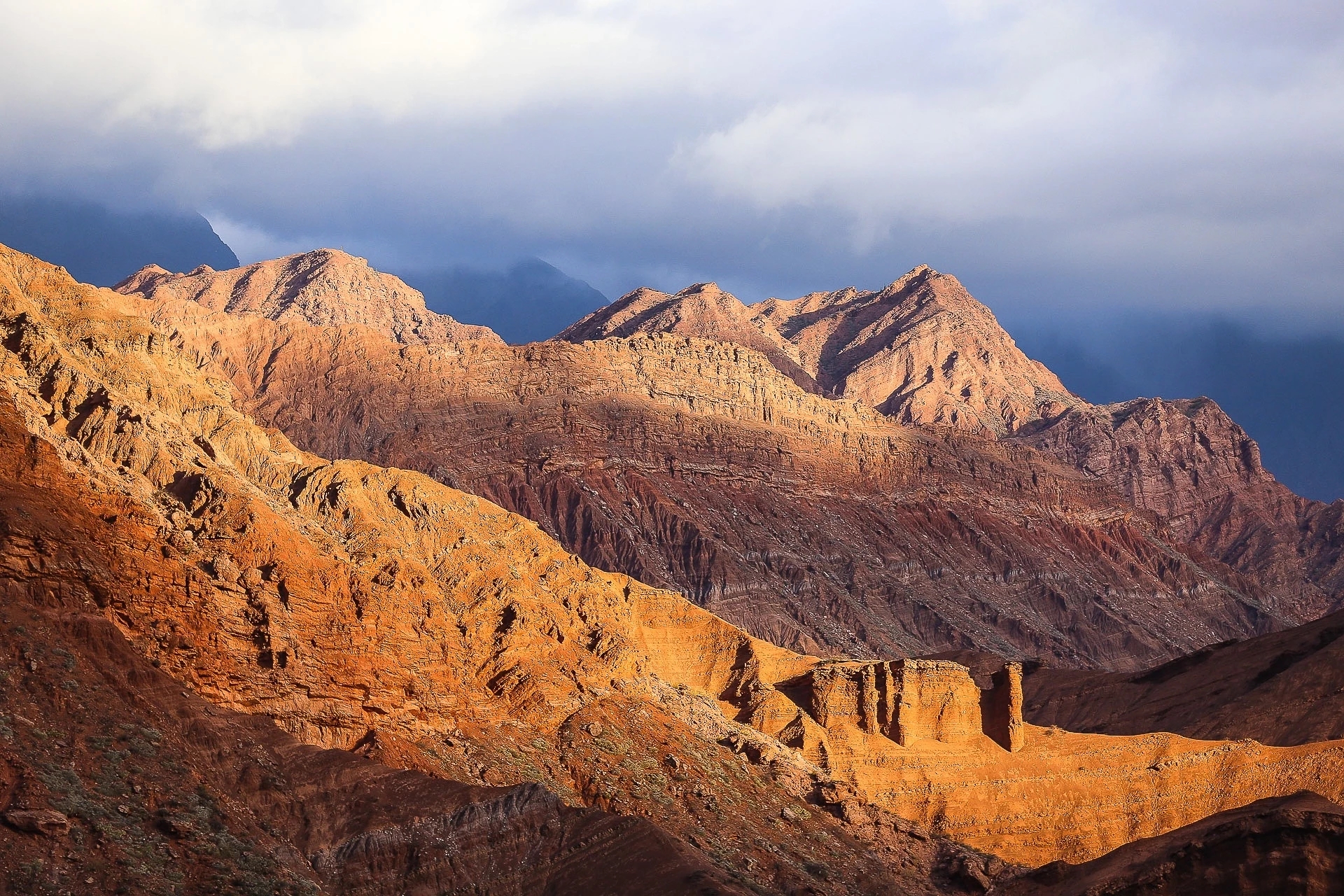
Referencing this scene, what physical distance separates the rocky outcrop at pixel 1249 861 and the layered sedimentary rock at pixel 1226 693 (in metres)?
73.8

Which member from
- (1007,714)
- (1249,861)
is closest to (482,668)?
(1007,714)

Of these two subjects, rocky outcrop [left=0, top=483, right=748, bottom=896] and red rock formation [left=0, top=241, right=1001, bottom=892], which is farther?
red rock formation [left=0, top=241, right=1001, bottom=892]

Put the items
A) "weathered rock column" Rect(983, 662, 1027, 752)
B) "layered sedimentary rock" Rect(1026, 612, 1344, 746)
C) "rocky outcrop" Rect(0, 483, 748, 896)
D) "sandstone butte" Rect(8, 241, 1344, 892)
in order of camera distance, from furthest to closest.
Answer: "layered sedimentary rock" Rect(1026, 612, 1344, 746) < "weathered rock column" Rect(983, 662, 1027, 752) < "sandstone butte" Rect(8, 241, 1344, 892) < "rocky outcrop" Rect(0, 483, 748, 896)

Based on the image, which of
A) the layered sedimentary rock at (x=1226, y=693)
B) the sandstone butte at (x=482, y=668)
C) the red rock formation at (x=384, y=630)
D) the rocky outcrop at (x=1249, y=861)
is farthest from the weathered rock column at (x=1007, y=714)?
the rocky outcrop at (x=1249, y=861)

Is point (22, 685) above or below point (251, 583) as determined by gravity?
below

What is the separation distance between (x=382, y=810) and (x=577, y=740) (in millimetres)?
18289

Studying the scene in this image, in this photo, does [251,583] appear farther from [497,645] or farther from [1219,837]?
[1219,837]

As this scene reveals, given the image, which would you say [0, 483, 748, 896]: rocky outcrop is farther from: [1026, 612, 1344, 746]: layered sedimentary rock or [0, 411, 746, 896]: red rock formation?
[1026, 612, 1344, 746]: layered sedimentary rock

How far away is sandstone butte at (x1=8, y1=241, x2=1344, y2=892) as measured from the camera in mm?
66125

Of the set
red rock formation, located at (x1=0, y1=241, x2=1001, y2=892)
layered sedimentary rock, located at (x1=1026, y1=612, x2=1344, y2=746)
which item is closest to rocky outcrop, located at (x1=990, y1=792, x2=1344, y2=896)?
red rock formation, located at (x1=0, y1=241, x2=1001, y2=892)

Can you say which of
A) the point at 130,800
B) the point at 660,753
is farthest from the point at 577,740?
the point at 130,800

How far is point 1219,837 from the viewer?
191ft

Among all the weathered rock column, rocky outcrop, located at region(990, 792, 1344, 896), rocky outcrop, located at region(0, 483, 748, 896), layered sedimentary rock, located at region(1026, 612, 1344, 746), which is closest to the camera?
rocky outcrop, located at region(0, 483, 748, 896)

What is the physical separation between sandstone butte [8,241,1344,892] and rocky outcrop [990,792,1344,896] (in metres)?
16.2
